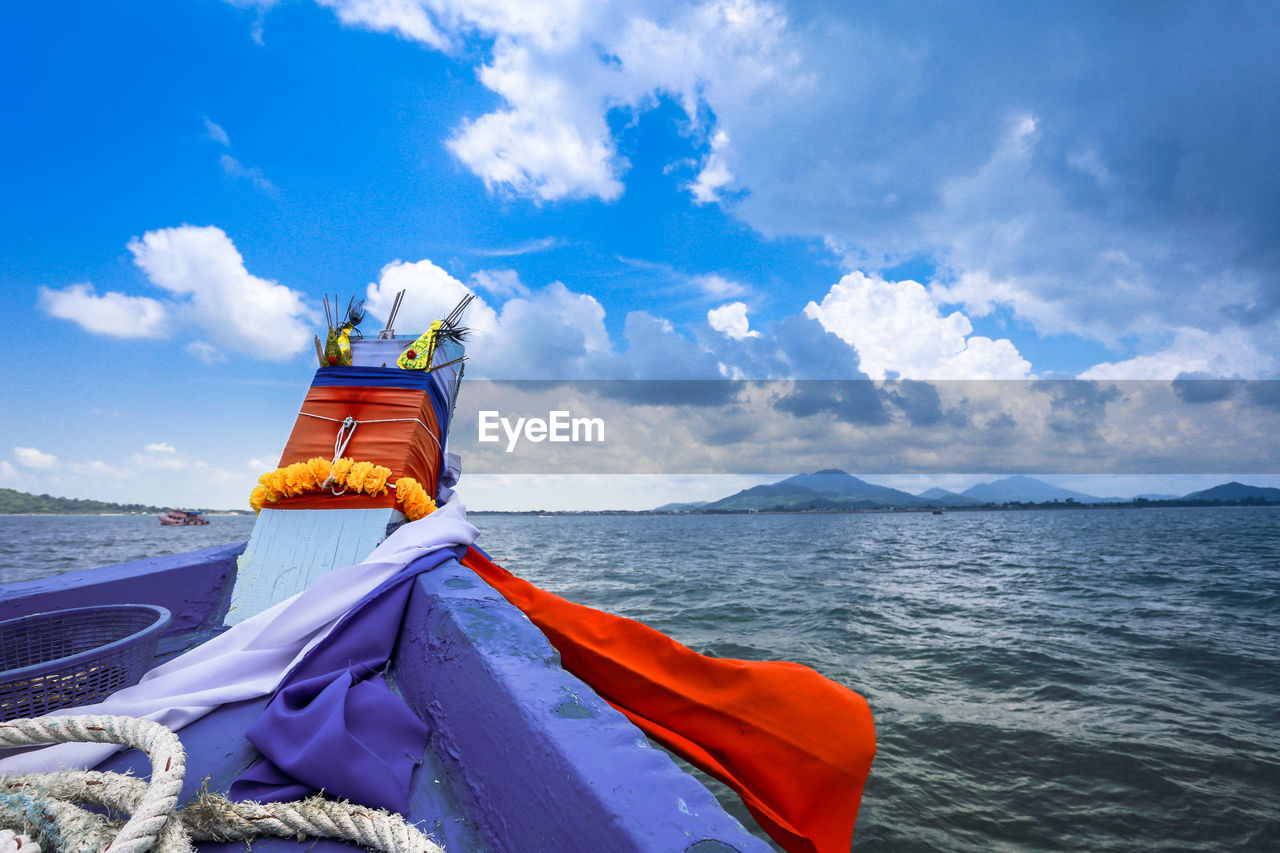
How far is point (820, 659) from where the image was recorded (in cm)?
579

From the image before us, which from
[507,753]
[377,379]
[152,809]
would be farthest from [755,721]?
[377,379]

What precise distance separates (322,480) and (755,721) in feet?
9.16

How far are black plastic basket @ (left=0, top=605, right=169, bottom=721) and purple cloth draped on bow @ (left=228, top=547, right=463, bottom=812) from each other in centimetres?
45

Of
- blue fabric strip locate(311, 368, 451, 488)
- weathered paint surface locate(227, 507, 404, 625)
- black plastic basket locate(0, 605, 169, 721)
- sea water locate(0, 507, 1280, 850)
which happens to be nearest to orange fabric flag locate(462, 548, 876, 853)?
black plastic basket locate(0, 605, 169, 721)

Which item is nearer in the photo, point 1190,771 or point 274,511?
point 274,511

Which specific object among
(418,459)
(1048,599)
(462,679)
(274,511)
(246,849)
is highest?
(418,459)

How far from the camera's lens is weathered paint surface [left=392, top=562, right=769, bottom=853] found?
0.83 m

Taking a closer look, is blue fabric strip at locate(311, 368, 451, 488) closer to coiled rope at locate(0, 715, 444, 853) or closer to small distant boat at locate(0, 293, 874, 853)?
small distant boat at locate(0, 293, 874, 853)

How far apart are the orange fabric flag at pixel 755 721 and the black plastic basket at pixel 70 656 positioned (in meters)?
1.36

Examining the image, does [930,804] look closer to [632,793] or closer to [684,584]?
[632,793]

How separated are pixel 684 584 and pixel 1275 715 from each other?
8297 millimetres

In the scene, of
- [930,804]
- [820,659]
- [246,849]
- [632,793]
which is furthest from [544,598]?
[820,659]

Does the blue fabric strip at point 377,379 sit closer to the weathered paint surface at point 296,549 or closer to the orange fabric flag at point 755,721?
the weathered paint surface at point 296,549

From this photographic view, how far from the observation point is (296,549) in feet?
9.69
